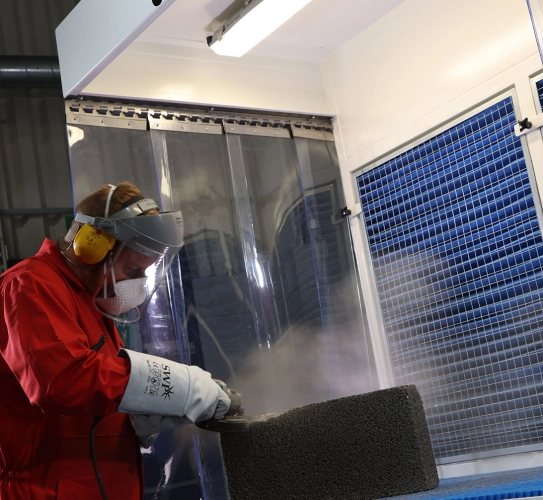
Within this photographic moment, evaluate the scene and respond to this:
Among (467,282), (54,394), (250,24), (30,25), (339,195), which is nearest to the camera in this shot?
(54,394)

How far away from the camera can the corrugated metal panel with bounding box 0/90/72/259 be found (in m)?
4.15

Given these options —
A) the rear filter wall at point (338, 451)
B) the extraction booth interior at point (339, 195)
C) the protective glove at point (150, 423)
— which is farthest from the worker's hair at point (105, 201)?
the rear filter wall at point (338, 451)

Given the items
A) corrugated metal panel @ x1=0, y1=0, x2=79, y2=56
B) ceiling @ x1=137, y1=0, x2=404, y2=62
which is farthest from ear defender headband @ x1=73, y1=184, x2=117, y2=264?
corrugated metal panel @ x1=0, y1=0, x2=79, y2=56

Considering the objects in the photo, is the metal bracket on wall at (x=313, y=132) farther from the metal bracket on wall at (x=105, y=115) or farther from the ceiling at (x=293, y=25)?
the metal bracket on wall at (x=105, y=115)

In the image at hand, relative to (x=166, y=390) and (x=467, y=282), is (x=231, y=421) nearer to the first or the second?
(x=166, y=390)

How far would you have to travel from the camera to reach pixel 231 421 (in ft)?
7.45

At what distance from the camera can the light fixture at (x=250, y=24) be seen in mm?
2990

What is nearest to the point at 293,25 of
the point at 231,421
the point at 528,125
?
the point at 528,125

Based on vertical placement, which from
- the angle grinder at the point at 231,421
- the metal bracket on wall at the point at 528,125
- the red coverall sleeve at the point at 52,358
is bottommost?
the angle grinder at the point at 231,421

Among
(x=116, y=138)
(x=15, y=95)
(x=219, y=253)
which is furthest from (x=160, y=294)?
(x=15, y=95)

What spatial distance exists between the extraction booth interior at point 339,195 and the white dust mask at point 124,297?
0.89 m

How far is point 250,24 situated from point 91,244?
1.39 meters

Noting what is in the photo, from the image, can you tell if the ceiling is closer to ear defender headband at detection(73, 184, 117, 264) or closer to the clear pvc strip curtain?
the clear pvc strip curtain

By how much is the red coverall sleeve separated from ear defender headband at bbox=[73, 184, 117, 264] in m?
0.19
